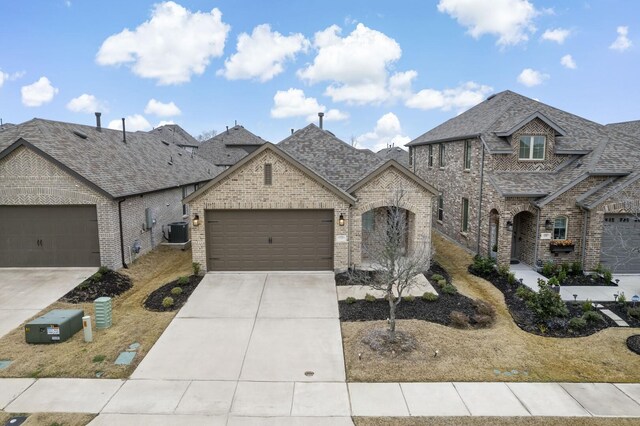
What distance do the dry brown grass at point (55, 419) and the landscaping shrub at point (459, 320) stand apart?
29.8 ft

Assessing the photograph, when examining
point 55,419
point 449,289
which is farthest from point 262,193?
point 55,419

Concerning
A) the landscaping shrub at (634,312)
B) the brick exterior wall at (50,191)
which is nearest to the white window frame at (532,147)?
the landscaping shrub at (634,312)

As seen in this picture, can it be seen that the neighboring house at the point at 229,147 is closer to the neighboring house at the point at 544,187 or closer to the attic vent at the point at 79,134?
the attic vent at the point at 79,134

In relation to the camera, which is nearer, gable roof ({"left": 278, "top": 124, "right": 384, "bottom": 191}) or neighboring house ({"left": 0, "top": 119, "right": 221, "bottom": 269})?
neighboring house ({"left": 0, "top": 119, "right": 221, "bottom": 269})

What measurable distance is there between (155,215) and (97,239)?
4879 mm

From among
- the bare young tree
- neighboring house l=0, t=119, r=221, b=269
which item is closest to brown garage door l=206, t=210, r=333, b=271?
the bare young tree

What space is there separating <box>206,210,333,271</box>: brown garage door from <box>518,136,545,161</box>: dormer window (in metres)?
9.36

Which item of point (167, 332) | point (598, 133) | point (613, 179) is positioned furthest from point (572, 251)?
point (167, 332)

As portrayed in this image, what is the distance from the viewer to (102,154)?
1995cm

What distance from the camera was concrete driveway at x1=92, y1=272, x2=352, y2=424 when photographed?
8.05 meters

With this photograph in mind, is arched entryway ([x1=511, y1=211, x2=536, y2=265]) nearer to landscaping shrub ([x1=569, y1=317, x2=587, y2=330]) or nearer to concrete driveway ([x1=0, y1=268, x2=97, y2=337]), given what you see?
landscaping shrub ([x1=569, y1=317, x2=587, y2=330])

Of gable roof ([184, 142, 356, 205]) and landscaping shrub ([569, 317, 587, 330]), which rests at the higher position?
gable roof ([184, 142, 356, 205])

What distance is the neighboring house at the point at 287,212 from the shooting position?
53.1ft

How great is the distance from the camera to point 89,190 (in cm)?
1664
